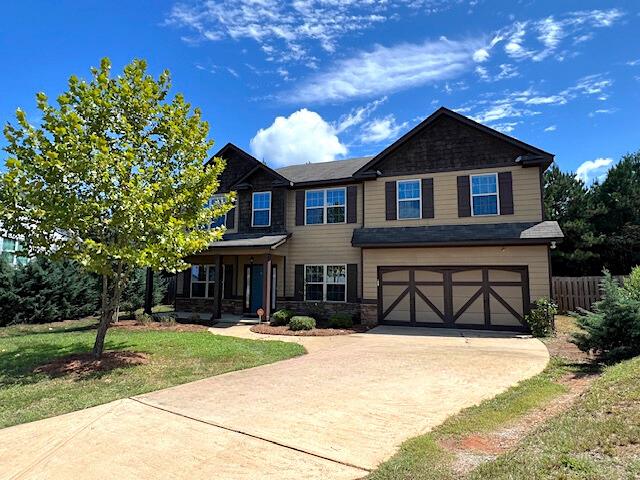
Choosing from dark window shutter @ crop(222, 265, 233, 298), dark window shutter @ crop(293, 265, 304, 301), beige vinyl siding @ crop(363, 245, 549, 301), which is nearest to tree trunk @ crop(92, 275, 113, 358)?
dark window shutter @ crop(293, 265, 304, 301)

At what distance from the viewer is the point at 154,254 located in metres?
8.16

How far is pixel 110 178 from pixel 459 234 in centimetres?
1146

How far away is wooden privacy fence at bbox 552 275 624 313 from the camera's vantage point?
57.5ft

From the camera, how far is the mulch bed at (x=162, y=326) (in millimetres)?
14594

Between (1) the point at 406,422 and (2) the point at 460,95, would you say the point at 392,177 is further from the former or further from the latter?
(1) the point at 406,422

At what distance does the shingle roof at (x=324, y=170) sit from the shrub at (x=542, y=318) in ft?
28.6

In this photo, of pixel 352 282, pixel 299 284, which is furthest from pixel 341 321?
pixel 299 284

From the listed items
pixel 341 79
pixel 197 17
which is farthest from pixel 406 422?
pixel 341 79

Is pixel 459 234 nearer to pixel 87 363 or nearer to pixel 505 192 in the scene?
pixel 505 192

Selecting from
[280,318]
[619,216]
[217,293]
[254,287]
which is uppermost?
[619,216]

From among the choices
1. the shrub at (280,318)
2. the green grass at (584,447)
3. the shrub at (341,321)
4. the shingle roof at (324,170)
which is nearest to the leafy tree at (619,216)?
the shingle roof at (324,170)

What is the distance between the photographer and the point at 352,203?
16.9 meters

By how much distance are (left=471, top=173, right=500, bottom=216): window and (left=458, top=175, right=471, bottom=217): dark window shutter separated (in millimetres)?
145

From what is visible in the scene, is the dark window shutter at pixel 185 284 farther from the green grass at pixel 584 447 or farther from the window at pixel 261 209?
the green grass at pixel 584 447
